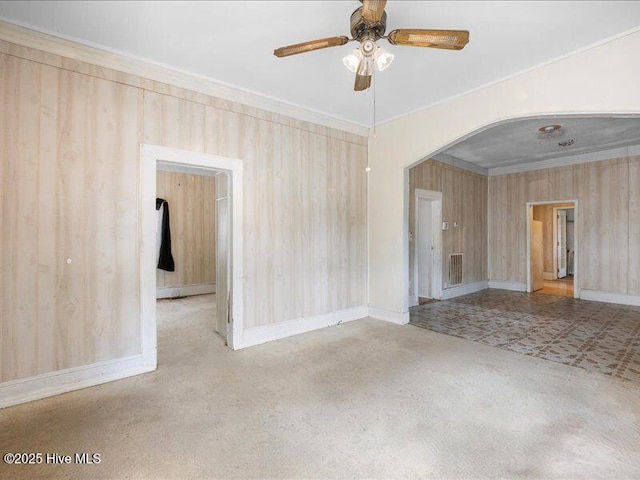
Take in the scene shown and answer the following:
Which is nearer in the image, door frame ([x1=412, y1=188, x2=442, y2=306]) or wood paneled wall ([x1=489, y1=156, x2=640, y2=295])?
wood paneled wall ([x1=489, y1=156, x2=640, y2=295])

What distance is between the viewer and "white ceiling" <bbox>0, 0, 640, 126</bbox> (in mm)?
2363

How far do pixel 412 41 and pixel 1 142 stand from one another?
3.25 m

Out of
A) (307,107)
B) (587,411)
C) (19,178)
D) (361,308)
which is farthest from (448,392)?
(19,178)

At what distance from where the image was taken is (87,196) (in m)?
2.83

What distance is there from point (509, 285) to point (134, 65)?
27.7ft

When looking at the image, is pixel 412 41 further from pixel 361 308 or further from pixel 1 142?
pixel 361 308

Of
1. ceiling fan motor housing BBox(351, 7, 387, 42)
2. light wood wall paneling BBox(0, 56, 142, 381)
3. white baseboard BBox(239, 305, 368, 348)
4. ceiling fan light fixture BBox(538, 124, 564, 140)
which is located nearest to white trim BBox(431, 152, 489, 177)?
ceiling fan light fixture BBox(538, 124, 564, 140)

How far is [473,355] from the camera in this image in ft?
11.5

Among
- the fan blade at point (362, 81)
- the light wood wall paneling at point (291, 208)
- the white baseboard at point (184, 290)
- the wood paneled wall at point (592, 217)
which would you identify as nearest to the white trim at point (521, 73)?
the light wood wall paneling at point (291, 208)

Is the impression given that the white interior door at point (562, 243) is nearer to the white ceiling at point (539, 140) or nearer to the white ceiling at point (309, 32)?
the white ceiling at point (539, 140)

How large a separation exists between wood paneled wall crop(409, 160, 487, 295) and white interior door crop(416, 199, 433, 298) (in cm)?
29

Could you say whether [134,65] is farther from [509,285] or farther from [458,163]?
[509,285]

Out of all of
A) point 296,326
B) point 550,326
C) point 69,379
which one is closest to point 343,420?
A: point 296,326

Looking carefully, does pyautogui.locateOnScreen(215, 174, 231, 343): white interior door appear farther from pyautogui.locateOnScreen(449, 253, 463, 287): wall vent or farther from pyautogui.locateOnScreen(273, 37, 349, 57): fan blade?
pyautogui.locateOnScreen(449, 253, 463, 287): wall vent
